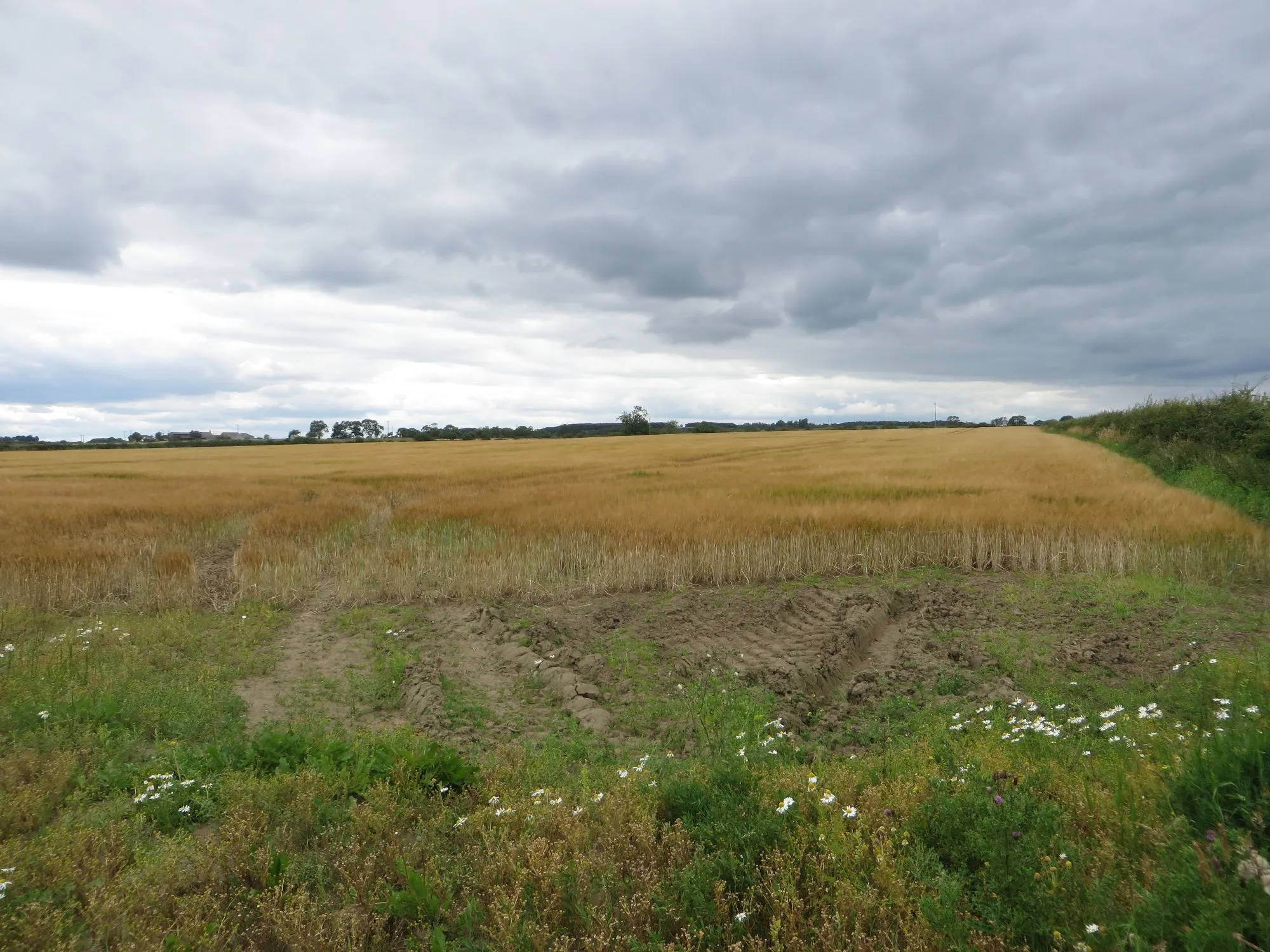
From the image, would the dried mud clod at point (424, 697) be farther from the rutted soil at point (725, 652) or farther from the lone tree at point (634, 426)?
the lone tree at point (634, 426)

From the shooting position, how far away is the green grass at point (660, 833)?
9.07 ft

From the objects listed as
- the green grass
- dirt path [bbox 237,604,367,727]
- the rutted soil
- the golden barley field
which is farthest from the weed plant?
dirt path [bbox 237,604,367,727]

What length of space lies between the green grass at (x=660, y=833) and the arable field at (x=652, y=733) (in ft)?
0.08

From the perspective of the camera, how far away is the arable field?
293cm

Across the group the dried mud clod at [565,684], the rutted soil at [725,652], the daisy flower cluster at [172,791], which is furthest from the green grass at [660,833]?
the rutted soil at [725,652]

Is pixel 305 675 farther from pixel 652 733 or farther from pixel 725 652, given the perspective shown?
pixel 725 652

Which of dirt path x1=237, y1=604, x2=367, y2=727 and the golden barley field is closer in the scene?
dirt path x1=237, y1=604, x2=367, y2=727

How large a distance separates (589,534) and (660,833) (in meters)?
10.0

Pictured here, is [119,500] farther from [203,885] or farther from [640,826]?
[640,826]

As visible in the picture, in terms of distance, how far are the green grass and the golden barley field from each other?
5842 mm

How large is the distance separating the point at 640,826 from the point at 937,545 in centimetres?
1040

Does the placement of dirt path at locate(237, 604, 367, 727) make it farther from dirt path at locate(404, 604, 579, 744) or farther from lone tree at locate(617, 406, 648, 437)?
lone tree at locate(617, 406, 648, 437)

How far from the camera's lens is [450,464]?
37.1m

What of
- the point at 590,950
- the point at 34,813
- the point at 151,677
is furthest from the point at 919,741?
the point at 151,677
